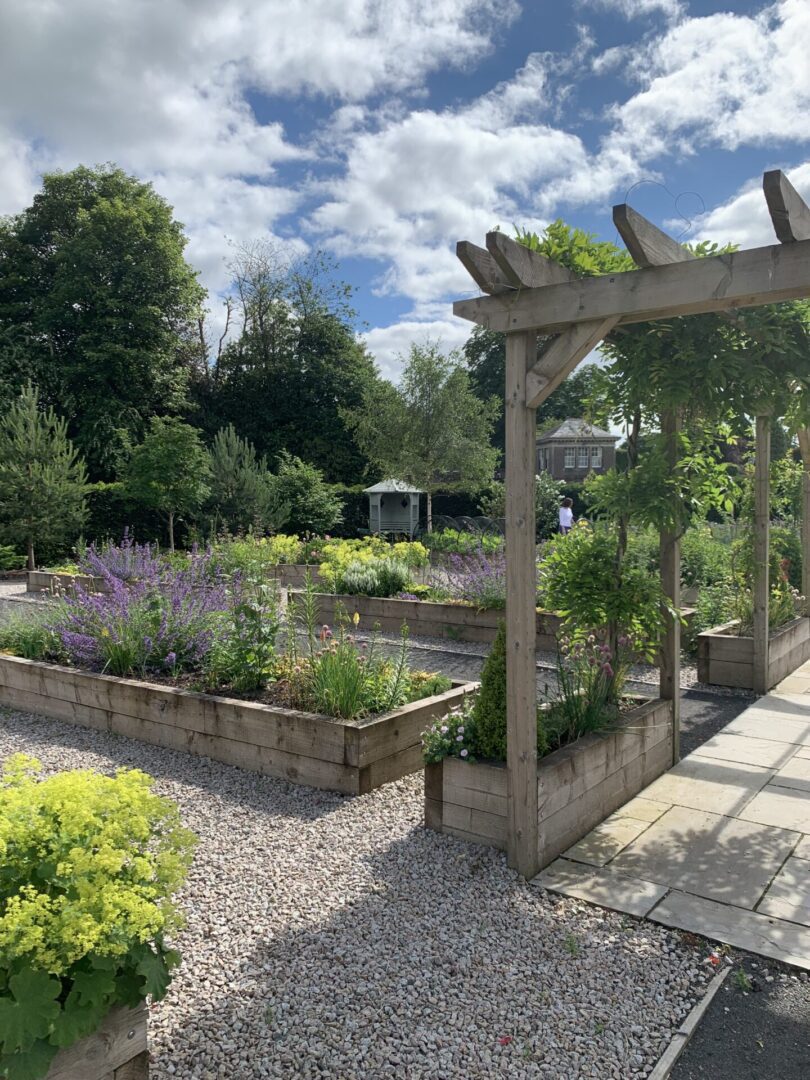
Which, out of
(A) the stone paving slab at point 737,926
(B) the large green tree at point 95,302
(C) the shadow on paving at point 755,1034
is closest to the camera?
(C) the shadow on paving at point 755,1034

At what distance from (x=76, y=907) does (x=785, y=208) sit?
2.89 m

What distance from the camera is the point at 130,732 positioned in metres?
4.99

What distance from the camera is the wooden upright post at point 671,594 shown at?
4.14 meters

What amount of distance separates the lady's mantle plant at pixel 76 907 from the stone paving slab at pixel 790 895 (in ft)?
7.36

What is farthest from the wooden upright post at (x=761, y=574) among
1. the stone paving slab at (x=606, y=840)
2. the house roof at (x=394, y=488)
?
the house roof at (x=394, y=488)

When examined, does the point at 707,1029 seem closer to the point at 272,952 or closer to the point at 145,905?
the point at 272,952

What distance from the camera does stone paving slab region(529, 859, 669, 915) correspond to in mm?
2865

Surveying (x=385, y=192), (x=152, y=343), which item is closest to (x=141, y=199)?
(x=152, y=343)

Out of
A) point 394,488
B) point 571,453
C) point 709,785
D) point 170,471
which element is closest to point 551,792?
point 709,785

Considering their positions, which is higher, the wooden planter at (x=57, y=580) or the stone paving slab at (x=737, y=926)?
the wooden planter at (x=57, y=580)

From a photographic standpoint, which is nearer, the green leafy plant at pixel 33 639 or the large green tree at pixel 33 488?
the green leafy plant at pixel 33 639

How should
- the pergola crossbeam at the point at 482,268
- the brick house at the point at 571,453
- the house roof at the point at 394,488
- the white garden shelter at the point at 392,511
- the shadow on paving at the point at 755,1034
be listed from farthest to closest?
1. the brick house at the point at 571,453
2. the white garden shelter at the point at 392,511
3. the house roof at the point at 394,488
4. the pergola crossbeam at the point at 482,268
5. the shadow on paving at the point at 755,1034

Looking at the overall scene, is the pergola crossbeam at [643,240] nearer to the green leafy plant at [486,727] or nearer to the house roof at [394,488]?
the green leafy plant at [486,727]

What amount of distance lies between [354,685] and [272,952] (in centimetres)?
182
